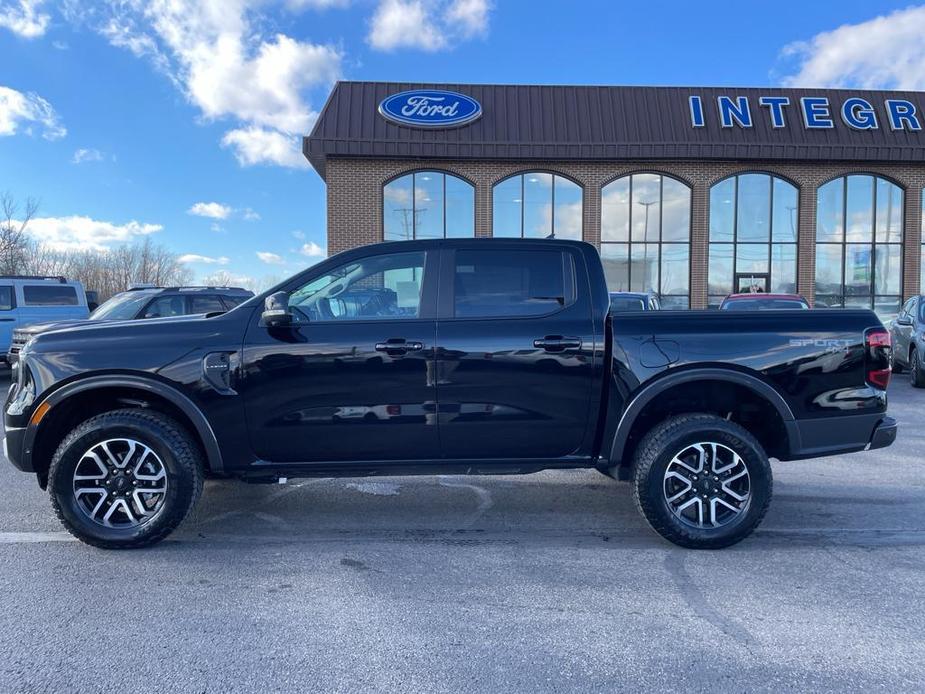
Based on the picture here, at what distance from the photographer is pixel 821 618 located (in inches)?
121

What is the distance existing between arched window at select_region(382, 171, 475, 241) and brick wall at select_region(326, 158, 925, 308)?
0.89 feet

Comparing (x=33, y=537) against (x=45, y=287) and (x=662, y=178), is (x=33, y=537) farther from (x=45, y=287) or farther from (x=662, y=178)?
(x=662, y=178)

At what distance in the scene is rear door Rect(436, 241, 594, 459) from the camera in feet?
12.7

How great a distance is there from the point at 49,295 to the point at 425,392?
465 inches

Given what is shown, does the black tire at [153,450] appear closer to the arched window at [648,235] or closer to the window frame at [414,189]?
the window frame at [414,189]

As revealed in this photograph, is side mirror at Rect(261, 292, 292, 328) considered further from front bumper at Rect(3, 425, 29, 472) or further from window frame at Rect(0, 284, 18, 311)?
window frame at Rect(0, 284, 18, 311)

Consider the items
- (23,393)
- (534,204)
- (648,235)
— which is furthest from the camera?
(648,235)

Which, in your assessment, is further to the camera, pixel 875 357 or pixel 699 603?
pixel 875 357

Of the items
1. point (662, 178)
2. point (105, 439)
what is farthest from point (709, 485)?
point (662, 178)

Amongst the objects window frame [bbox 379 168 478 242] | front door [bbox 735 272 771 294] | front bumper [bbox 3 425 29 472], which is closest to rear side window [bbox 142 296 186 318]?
front bumper [bbox 3 425 29 472]

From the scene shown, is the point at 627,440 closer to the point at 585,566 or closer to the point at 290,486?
the point at 585,566

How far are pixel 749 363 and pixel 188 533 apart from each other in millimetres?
3866

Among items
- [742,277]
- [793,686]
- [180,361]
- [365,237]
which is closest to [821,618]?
[793,686]

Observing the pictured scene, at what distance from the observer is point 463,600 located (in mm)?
3275
